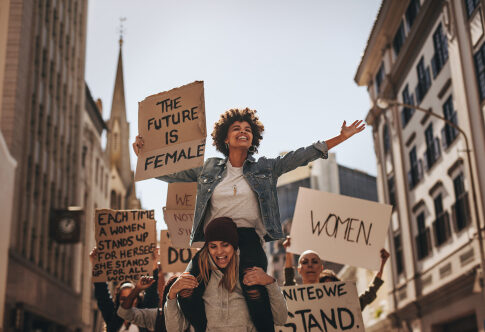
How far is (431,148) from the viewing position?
27156 millimetres

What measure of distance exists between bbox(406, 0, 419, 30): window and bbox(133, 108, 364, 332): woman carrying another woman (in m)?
25.2

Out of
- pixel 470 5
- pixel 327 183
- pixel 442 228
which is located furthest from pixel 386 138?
pixel 327 183

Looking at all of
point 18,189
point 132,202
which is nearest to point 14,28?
point 18,189

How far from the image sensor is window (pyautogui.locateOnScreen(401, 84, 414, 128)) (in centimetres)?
3024

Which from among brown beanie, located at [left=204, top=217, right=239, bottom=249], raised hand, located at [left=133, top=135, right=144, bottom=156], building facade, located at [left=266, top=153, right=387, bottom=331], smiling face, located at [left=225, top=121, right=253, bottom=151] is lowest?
brown beanie, located at [left=204, top=217, right=239, bottom=249]

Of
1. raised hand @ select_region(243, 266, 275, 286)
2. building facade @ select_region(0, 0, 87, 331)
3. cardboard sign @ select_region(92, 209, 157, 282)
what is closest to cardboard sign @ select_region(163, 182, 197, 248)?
cardboard sign @ select_region(92, 209, 157, 282)

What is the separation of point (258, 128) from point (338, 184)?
66.7 metres

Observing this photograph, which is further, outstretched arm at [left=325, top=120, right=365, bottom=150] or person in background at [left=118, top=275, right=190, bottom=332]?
person in background at [left=118, top=275, right=190, bottom=332]

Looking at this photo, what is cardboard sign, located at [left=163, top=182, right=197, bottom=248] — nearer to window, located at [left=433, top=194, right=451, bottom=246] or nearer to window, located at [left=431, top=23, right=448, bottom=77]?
window, located at [left=433, top=194, right=451, bottom=246]

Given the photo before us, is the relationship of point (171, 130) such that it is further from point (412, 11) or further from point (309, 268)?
point (412, 11)

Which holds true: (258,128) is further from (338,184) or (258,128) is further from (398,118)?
(338,184)

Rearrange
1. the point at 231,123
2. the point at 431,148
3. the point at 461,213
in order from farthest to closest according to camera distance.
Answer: the point at 431,148
the point at 461,213
the point at 231,123

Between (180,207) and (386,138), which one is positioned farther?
(386,138)

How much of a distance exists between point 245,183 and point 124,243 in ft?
10.5
